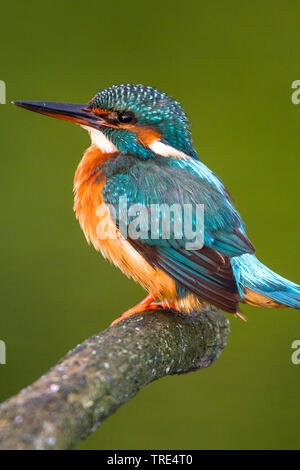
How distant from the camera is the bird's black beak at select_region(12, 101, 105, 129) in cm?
238

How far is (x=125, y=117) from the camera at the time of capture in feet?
7.68

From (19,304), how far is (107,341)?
1.81 metres

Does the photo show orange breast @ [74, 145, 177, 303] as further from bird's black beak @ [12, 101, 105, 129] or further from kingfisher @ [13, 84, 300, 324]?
bird's black beak @ [12, 101, 105, 129]

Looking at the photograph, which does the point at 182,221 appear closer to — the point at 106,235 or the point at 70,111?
the point at 106,235

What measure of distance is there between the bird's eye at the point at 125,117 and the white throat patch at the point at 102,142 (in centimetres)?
9

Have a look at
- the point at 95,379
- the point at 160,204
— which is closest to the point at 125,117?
the point at 160,204

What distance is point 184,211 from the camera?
84.4 inches

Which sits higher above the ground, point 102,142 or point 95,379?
point 102,142

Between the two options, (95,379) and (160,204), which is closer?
(95,379)

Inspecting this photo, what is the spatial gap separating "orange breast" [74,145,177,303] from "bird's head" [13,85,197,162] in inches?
3.3

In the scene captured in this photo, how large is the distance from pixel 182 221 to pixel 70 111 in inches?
25.1

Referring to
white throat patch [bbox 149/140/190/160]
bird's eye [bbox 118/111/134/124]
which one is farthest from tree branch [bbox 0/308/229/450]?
bird's eye [bbox 118/111/134/124]

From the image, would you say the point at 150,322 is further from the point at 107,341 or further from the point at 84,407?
the point at 84,407

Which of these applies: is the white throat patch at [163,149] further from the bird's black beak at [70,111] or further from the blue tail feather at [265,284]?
the blue tail feather at [265,284]
